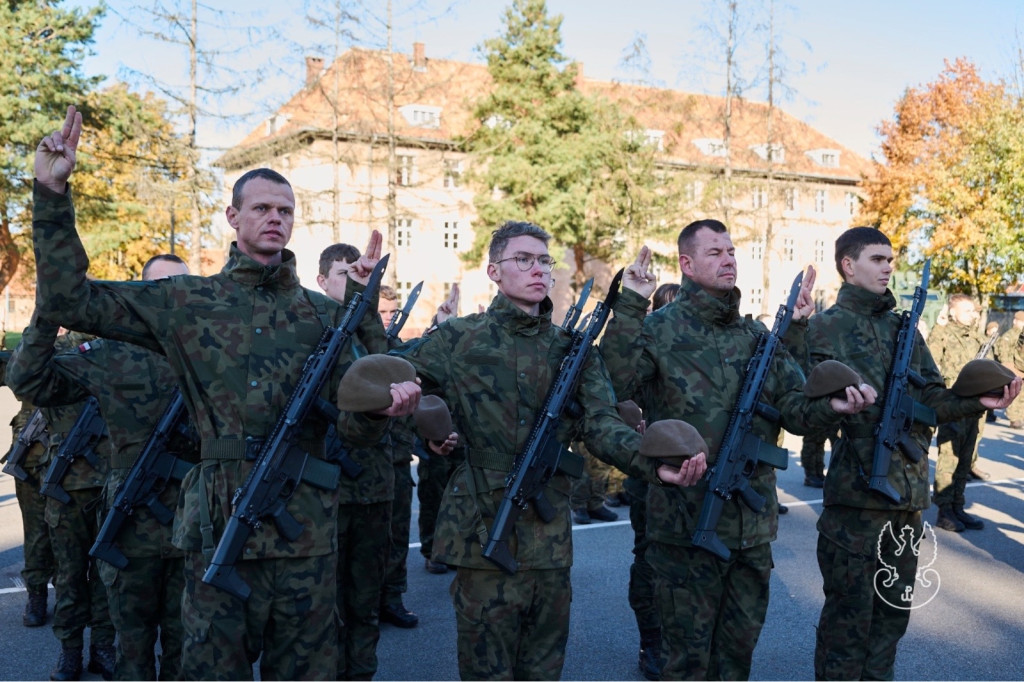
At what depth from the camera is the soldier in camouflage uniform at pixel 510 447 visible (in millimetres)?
3572

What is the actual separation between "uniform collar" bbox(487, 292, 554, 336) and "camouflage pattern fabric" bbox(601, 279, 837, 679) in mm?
331

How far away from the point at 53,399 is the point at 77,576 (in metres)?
1.71

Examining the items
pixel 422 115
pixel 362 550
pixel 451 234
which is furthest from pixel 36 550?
pixel 422 115

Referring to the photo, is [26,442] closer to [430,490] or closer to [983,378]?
[430,490]

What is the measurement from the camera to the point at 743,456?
4.21 metres

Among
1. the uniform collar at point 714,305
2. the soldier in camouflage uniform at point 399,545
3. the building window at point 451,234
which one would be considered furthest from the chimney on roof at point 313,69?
the uniform collar at point 714,305

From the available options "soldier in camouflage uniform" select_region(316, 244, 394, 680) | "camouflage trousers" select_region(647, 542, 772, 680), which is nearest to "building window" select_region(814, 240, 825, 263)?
"soldier in camouflage uniform" select_region(316, 244, 394, 680)

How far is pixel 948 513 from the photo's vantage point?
9.28 meters

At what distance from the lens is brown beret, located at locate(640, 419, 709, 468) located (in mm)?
3225

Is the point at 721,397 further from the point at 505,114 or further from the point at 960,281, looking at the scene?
the point at 505,114

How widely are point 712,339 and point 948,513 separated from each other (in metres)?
6.25

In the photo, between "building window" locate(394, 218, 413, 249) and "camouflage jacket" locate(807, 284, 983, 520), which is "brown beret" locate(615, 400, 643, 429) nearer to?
"camouflage jacket" locate(807, 284, 983, 520)

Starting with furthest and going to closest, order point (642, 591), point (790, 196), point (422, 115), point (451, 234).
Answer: point (451, 234) → point (422, 115) → point (790, 196) → point (642, 591)

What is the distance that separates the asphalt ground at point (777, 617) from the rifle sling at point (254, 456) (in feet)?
7.98
